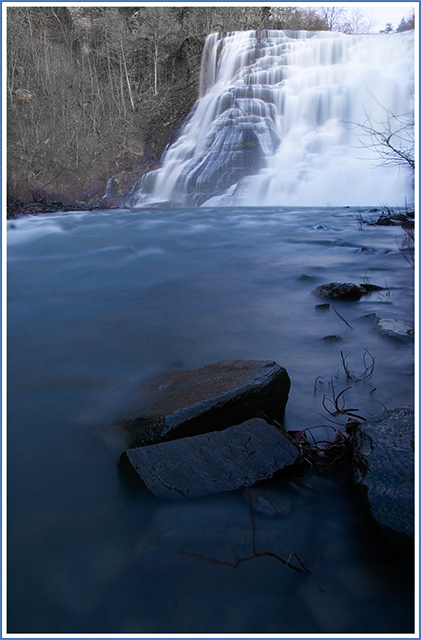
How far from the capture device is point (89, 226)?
28.6ft

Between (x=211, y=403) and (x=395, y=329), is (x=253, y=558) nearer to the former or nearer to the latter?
(x=211, y=403)

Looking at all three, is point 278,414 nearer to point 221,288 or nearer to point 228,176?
point 221,288

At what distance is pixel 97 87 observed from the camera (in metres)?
23.6

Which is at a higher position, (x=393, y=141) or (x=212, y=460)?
(x=393, y=141)

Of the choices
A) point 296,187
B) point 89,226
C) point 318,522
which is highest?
point 296,187

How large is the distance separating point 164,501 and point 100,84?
27.3 m

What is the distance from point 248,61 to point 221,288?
730 inches

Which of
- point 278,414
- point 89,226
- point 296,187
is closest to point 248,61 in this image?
point 296,187

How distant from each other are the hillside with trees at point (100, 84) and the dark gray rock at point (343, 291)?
15224 millimetres

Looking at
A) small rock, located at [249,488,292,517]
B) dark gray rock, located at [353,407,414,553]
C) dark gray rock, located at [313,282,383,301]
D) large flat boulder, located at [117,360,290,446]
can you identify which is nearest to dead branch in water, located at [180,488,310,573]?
small rock, located at [249,488,292,517]

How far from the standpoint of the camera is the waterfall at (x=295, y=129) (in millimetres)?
13664

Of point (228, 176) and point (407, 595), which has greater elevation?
point (228, 176)

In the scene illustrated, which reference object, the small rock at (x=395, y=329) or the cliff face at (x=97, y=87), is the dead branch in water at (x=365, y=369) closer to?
the small rock at (x=395, y=329)

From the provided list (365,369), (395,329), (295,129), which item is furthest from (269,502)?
(295,129)
